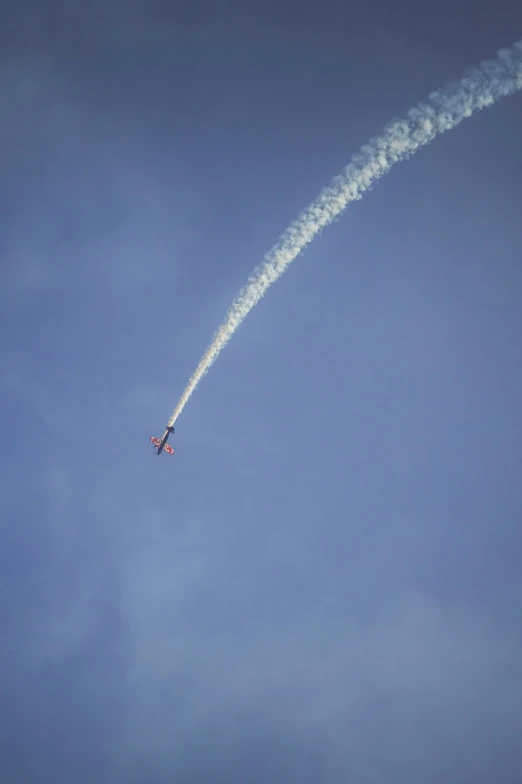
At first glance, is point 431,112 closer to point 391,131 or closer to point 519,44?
point 391,131

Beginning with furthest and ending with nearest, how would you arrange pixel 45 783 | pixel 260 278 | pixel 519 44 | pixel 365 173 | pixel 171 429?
1. pixel 45 783
2. pixel 171 429
3. pixel 260 278
4. pixel 365 173
5. pixel 519 44

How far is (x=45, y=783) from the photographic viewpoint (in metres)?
72.4

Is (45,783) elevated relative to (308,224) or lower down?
lower down

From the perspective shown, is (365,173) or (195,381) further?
(195,381)

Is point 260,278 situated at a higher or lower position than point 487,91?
lower

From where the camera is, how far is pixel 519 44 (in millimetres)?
37594

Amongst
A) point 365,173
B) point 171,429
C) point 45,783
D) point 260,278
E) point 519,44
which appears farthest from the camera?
point 45,783

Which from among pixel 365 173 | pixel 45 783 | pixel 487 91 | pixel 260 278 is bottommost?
pixel 45 783

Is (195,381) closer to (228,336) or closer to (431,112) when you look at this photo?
(228,336)

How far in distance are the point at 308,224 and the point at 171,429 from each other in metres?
25.6

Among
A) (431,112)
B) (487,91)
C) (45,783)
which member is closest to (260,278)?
(431,112)

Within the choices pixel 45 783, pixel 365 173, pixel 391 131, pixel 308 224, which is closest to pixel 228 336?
pixel 308 224

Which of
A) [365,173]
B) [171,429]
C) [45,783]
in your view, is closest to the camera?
[365,173]

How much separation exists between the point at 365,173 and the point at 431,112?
21.2 feet
